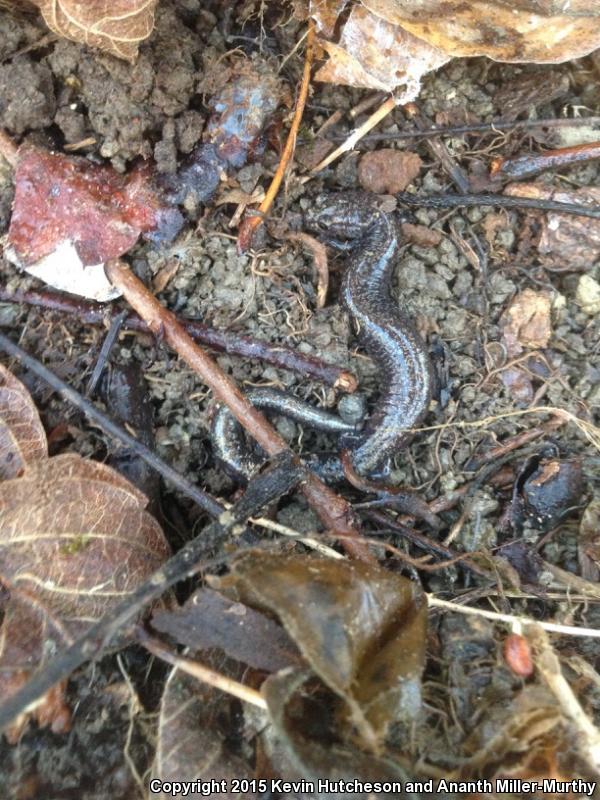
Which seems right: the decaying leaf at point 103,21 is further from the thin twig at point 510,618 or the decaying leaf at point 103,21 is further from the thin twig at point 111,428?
the thin twig at point 510,618

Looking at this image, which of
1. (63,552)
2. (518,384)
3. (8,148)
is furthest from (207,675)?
(8,148)

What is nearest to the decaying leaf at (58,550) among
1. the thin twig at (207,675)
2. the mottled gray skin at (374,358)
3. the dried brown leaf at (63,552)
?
the dried brown leaf at (63,552)

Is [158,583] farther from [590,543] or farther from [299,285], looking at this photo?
[590,543]

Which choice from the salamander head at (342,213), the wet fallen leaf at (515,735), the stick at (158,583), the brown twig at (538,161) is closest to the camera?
the stick at (158,583)

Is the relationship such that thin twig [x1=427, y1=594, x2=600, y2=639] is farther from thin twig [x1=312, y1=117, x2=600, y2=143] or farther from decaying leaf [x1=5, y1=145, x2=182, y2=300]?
thin twig [x1=312, y1=117, x2=600, y2=143]

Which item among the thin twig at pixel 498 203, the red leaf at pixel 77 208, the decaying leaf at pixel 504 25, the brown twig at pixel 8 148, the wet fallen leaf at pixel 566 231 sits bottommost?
the wet fallen leaf at pixel 566 231

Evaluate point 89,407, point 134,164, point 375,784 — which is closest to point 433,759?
point 375,784
